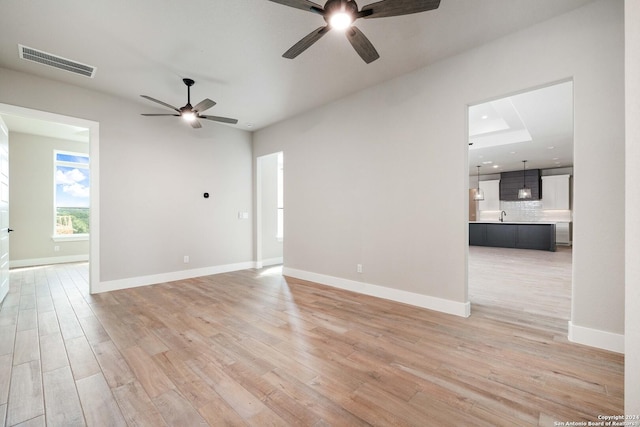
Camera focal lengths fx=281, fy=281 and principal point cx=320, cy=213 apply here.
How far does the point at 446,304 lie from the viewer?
10.7ft

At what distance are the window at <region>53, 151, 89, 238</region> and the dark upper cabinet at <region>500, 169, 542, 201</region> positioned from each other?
13.7 meters

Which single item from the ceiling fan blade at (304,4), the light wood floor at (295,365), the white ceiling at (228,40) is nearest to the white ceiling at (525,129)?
the white ceiling at (228,40)

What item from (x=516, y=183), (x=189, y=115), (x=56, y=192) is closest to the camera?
(x=189, y=115)

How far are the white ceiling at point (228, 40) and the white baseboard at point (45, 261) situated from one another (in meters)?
5.03

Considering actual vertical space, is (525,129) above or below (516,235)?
above

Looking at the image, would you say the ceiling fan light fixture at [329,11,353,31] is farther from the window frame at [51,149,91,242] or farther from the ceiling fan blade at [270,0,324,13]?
the window frame at [51,149,91,242]

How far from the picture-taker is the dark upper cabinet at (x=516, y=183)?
10211mm

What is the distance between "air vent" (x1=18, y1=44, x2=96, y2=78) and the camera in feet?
10.2

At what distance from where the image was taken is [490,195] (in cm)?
1132

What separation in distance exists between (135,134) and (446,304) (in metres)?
5.22

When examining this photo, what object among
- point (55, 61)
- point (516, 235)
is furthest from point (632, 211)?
point (516, 235)

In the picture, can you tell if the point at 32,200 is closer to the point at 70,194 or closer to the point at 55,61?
the point at 70,194

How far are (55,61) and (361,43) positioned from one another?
3623mm

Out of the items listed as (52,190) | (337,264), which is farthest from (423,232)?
(52,190)
